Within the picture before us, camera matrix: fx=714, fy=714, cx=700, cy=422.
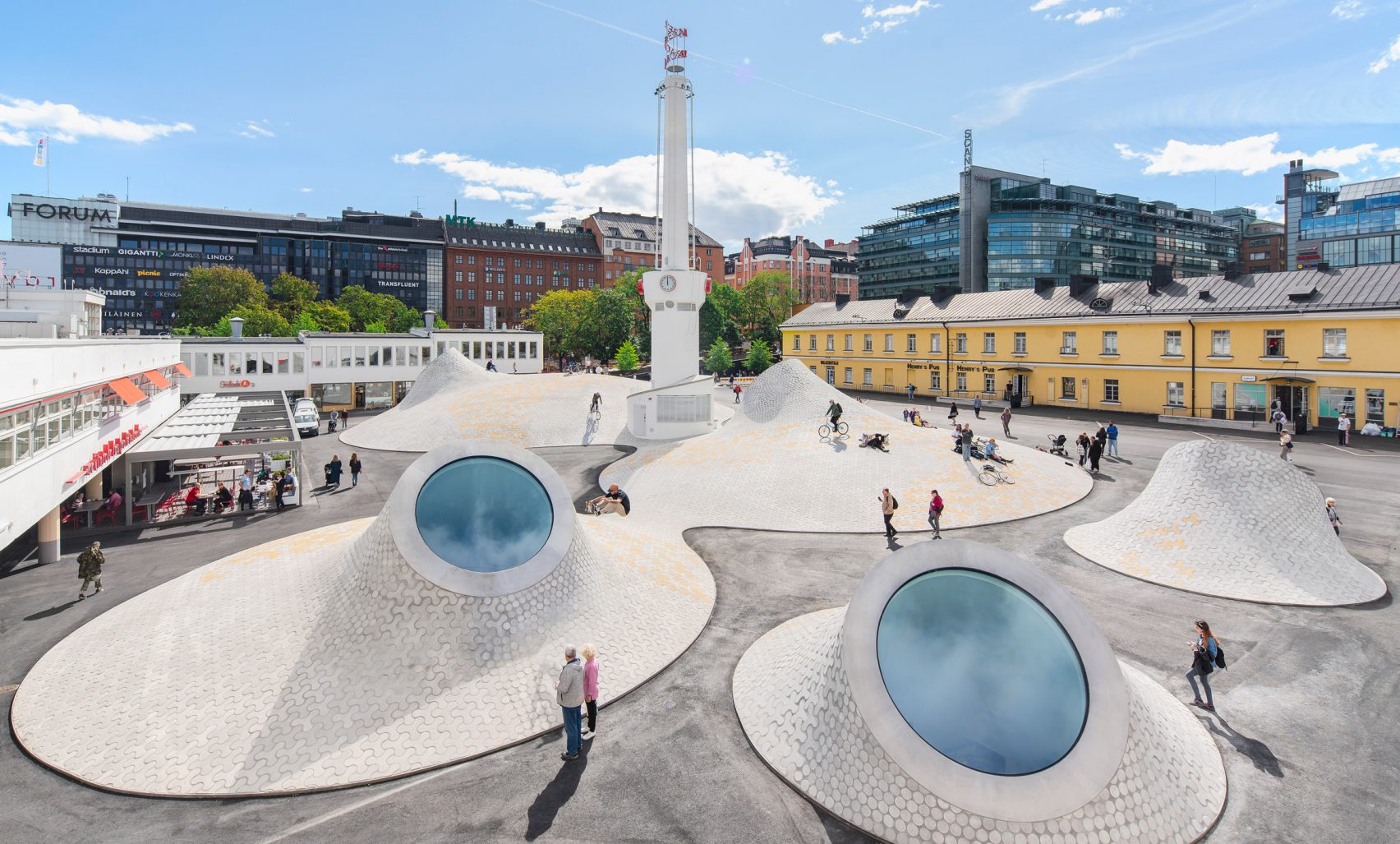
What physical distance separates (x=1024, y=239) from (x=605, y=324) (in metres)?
76.1

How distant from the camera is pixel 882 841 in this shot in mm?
8945

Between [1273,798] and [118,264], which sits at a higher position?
[118,264]

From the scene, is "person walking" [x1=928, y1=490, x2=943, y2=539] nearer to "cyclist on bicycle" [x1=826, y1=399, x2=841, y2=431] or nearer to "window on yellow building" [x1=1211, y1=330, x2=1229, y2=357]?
"cyclist on bicycle" [x1=826, y1=399, x2=841, y2=431]

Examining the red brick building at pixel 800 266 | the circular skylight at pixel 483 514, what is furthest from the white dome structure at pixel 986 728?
the red brick building at pixel 800 266

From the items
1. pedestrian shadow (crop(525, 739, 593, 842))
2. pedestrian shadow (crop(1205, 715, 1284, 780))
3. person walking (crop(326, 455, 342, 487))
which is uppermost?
person walking (crop(326, 455, 342, 487))

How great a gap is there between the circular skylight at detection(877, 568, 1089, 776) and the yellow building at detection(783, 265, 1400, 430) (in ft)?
138

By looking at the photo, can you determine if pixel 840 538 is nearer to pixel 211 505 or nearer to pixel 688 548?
pixel 688 548

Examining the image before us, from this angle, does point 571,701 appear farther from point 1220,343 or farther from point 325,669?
point 1220,343

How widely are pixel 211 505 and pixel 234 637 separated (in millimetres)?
17201

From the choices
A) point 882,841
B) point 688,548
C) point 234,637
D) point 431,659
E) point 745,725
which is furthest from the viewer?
point 688,548

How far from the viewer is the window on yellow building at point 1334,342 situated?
39.6m

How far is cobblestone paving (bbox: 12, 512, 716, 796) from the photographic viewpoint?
10.7 meters

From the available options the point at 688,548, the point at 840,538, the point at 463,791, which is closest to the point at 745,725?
the point at 463,791

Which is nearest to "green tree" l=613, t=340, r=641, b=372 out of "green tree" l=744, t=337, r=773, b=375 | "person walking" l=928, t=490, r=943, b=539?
"green tree" l=744, t=337, r=773, b=375
